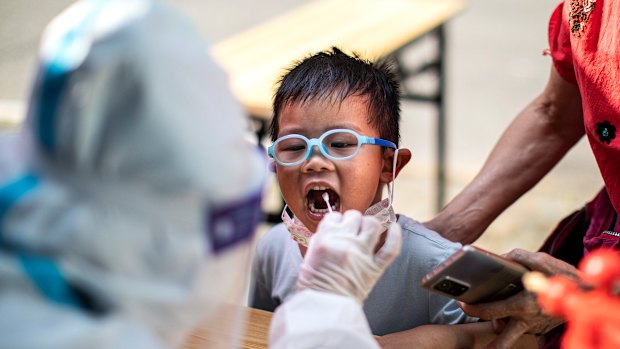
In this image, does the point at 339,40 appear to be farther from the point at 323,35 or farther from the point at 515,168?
the point at 515,168

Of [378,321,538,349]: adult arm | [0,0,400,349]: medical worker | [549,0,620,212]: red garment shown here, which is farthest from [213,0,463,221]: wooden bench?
[0,0,400,349]: medical worker

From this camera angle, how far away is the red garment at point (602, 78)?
5.40 feet

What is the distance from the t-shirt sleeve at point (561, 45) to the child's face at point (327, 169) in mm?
483

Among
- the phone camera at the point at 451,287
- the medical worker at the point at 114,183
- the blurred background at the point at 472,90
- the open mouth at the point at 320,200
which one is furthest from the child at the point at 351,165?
the blurred background at the point at 472,90

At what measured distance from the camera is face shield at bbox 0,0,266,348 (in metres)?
0.88

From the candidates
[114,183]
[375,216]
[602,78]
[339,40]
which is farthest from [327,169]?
[339,40]

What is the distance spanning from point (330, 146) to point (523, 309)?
1.69 feet

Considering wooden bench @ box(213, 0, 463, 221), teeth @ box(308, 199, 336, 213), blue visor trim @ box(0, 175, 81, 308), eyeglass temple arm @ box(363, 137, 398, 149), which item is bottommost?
blue visor trim @ box(0, 175, 81, 308)

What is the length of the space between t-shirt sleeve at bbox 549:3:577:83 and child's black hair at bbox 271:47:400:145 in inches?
14.7

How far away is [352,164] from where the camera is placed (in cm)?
173

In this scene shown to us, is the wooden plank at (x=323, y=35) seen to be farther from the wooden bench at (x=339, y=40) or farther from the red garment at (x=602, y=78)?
the red garment at (x=602, y=78)

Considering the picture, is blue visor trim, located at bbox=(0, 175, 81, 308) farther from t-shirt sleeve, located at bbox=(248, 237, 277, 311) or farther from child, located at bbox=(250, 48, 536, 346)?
t-shirt sleeve, located at bbox=(248, 237, 277, 311)

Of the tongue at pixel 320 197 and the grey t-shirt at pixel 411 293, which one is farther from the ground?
the tongue at pixel 320 197

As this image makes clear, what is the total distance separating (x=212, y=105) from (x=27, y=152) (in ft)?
0.68
